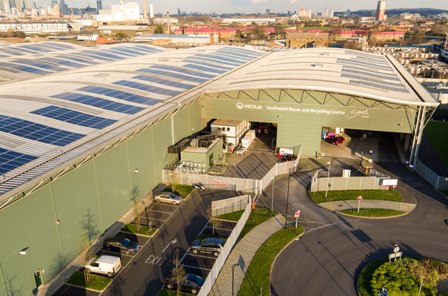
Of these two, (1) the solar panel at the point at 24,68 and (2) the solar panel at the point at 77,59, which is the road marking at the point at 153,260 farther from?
(2) the solar panel at the point at 77,59

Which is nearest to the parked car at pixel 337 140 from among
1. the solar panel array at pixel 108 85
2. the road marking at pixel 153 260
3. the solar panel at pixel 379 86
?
the solar panel at pixel 379 86

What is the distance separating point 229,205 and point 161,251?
7.53 m

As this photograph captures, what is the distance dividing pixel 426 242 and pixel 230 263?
14.8 metres

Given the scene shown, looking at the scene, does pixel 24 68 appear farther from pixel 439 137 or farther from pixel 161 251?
pixel 439 137

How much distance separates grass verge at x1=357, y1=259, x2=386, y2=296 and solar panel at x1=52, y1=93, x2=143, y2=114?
23.3 m

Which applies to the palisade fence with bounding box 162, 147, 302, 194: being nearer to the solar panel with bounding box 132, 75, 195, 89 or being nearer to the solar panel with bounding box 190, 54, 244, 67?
the solar panel with bounding box 132, 75, 195, 89

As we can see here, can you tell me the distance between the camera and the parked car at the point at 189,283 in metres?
21.7

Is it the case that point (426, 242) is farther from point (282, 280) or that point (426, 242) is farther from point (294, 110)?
point (294, 110)

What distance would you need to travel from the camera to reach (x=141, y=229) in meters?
28.2

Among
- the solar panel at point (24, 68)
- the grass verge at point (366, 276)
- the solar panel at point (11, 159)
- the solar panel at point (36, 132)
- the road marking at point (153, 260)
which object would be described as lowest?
the road marking at point (153, 260)

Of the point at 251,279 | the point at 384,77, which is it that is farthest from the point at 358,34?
the point at 251,279

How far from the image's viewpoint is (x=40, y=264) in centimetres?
2191

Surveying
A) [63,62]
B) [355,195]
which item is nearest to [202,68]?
[63,62]

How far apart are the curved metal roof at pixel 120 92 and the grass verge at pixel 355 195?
10392 mm
